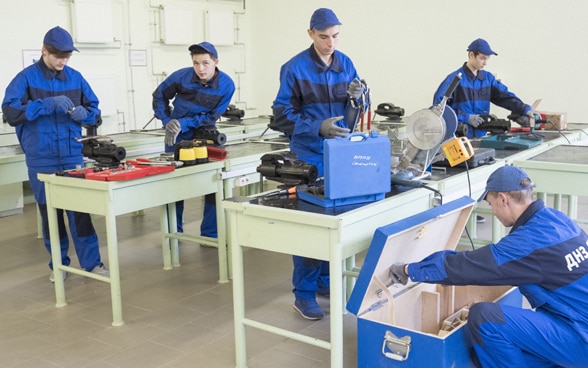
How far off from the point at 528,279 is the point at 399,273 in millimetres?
462

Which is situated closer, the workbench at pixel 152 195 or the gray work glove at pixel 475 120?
the workbench at pixel 152 195

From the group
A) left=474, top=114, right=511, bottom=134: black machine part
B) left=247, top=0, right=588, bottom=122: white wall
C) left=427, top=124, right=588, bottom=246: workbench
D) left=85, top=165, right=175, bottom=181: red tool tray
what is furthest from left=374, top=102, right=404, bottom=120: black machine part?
left=85, top=165, right=175, bottom=181: red tool tray

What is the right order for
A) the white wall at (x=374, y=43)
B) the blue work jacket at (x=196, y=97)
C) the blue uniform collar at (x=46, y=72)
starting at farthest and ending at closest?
the white wall at (x=374, y=43)
the blue work jacket at (x=196, y=97)
the blue uniform collar at (x=46, y=72)

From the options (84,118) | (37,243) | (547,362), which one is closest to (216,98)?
(84,118)

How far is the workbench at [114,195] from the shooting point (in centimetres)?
311

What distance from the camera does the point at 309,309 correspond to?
3.17 meters

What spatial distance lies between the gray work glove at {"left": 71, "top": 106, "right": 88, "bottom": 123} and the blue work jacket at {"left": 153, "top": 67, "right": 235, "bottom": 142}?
68 centimetres

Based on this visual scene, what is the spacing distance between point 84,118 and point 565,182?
263cm

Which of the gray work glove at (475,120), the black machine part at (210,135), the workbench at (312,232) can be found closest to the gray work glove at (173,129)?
the black machine part at (210,135)

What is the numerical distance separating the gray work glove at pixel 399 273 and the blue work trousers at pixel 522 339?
27 centimetres

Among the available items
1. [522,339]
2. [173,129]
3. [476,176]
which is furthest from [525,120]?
[522,339]

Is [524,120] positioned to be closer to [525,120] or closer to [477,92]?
[525,120]

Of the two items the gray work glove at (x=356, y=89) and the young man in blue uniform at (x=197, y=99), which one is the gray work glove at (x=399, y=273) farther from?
the young man in blue uniform at (x=197, y=99)

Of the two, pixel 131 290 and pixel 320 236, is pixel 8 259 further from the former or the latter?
pixel 320 236
